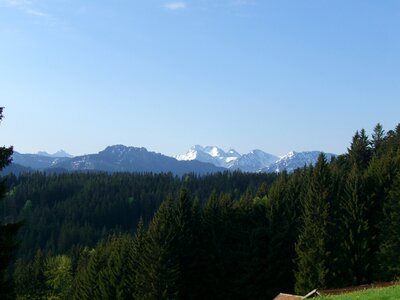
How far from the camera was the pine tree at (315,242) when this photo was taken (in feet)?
183

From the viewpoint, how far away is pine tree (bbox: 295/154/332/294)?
55.7 metres

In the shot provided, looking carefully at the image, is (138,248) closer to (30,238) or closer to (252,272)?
(252,272)

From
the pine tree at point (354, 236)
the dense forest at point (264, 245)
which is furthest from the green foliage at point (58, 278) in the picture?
the pine tree at point (354, 236)

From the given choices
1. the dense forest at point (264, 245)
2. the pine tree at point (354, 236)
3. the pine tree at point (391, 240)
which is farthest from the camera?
the pine tree at point (354, 236)

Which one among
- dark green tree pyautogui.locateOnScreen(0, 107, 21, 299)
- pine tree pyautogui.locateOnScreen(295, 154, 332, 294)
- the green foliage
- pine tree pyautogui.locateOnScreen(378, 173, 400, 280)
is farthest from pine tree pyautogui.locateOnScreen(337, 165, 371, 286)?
the green foliage

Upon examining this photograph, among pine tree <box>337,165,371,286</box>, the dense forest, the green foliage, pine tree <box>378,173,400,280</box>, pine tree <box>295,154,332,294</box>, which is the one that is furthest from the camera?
the green foliage

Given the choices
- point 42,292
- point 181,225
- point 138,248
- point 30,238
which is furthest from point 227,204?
point 30,238

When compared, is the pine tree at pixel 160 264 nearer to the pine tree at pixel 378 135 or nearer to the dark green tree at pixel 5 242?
the dark green tree at pixel 5 242

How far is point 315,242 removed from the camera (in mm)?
56625

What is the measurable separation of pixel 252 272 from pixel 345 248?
1144 centimetres

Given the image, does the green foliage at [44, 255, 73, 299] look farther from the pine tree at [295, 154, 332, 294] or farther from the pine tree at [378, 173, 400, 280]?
the pine tree at [378, 173, 400, 280]

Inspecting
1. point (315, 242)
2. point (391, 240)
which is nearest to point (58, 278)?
point (315, 242)

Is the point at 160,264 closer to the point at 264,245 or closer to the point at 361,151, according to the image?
the point at 264,245

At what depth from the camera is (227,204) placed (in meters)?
67.2
